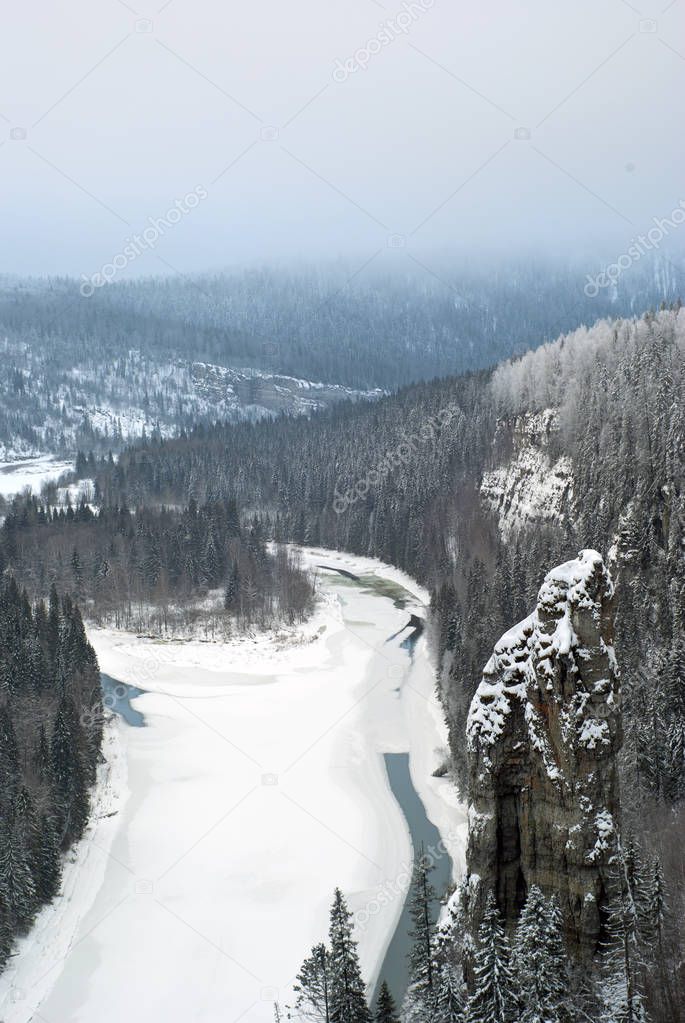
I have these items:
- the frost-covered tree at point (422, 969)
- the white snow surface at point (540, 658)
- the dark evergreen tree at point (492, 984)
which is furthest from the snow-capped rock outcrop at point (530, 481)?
the dark evergreen tree at point (492, 984)

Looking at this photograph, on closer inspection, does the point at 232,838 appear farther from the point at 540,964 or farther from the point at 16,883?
the point at 540,964

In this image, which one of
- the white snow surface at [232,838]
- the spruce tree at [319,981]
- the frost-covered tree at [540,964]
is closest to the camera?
the frost-covered tree at [540,964]

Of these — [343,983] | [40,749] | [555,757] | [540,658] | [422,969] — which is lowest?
[40,749]

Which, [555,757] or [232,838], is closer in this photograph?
[555,757]

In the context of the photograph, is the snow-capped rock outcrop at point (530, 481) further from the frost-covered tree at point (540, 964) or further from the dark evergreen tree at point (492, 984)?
the frost-covered tree at point (540, 964)

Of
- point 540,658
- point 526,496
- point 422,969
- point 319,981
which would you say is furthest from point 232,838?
point 526,496

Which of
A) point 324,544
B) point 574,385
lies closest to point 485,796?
point 574,385

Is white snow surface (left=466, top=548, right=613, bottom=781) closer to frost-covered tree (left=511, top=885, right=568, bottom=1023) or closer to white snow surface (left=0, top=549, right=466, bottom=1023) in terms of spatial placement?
frost-covered tree (left=511, top=885, right=568, bottom=1023)
